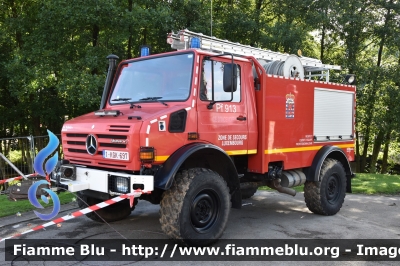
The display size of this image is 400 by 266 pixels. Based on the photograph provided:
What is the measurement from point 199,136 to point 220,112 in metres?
0.52

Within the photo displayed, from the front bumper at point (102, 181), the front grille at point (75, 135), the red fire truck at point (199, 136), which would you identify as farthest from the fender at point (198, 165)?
the front grille at point (75, 135)

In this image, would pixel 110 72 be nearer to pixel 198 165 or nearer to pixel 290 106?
pixel 198 165

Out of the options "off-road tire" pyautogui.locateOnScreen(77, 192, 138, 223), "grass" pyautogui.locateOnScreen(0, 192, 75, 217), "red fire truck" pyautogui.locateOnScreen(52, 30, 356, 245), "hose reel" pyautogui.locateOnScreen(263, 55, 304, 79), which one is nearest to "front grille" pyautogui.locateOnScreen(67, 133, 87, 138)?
"red fire truck" pyautogui.locateOnScreen(52, 30, 356, 245)

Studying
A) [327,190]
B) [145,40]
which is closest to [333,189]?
[327,190]

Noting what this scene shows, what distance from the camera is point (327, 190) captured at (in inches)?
279

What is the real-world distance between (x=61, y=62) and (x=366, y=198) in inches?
410

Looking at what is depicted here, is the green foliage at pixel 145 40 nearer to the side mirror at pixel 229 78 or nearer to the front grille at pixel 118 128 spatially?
the front grille at pixel 118 128

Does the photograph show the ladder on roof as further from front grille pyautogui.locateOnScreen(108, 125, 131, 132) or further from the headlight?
the headlight

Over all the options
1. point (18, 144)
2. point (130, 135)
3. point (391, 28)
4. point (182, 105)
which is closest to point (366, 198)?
point (182, 105)

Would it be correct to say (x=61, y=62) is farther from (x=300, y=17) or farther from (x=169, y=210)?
(x=300, y=17)

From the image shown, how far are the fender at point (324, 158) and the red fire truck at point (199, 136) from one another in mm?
23

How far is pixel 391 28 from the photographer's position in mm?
18578

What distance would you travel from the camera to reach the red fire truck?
15.3 feet

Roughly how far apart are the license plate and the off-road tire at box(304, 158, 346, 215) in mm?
3869
